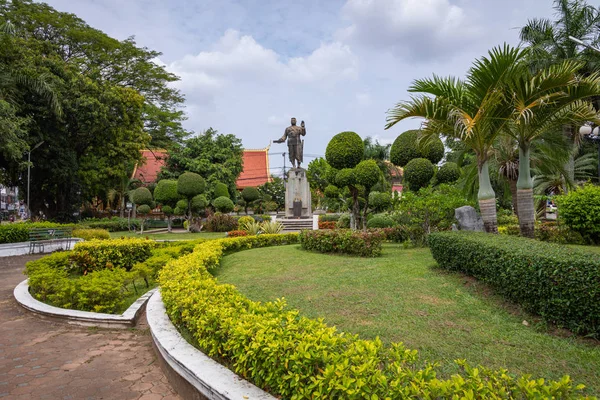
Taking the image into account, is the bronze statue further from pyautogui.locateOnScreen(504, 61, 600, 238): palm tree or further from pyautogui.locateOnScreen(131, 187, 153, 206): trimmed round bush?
pyautogui.locateOnScreen(504, 61, 600, 238): palm tree

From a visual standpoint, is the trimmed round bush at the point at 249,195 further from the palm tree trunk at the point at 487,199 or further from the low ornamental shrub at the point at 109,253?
the palm tree trunk at the point at 487,199

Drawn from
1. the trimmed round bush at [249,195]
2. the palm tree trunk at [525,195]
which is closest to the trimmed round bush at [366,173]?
the palm tree trunk at [525,195]

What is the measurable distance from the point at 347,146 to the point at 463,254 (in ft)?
26.9

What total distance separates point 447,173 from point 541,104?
8293mm

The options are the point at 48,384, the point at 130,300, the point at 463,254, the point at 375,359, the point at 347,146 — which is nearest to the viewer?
the point at 375,359

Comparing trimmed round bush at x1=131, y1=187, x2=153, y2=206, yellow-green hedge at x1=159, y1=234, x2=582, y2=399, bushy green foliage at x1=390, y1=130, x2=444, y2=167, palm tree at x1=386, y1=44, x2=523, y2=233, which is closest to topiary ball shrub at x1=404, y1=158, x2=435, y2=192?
bushy green foliage at x1=390, y1=130, x2=444, y2=167

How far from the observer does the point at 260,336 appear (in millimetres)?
2613

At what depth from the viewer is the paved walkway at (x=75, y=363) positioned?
318 centimetres

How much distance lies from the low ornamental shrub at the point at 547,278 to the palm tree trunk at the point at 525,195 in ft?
6.80

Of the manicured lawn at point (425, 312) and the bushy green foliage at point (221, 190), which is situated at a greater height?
the bushy green foliage at point (221, 190)

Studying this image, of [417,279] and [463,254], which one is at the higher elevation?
[463,254]

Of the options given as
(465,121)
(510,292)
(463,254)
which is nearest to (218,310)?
(510,292)

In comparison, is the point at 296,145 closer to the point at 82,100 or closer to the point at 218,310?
the point at 82,100

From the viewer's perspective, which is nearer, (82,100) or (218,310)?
(218,310)
